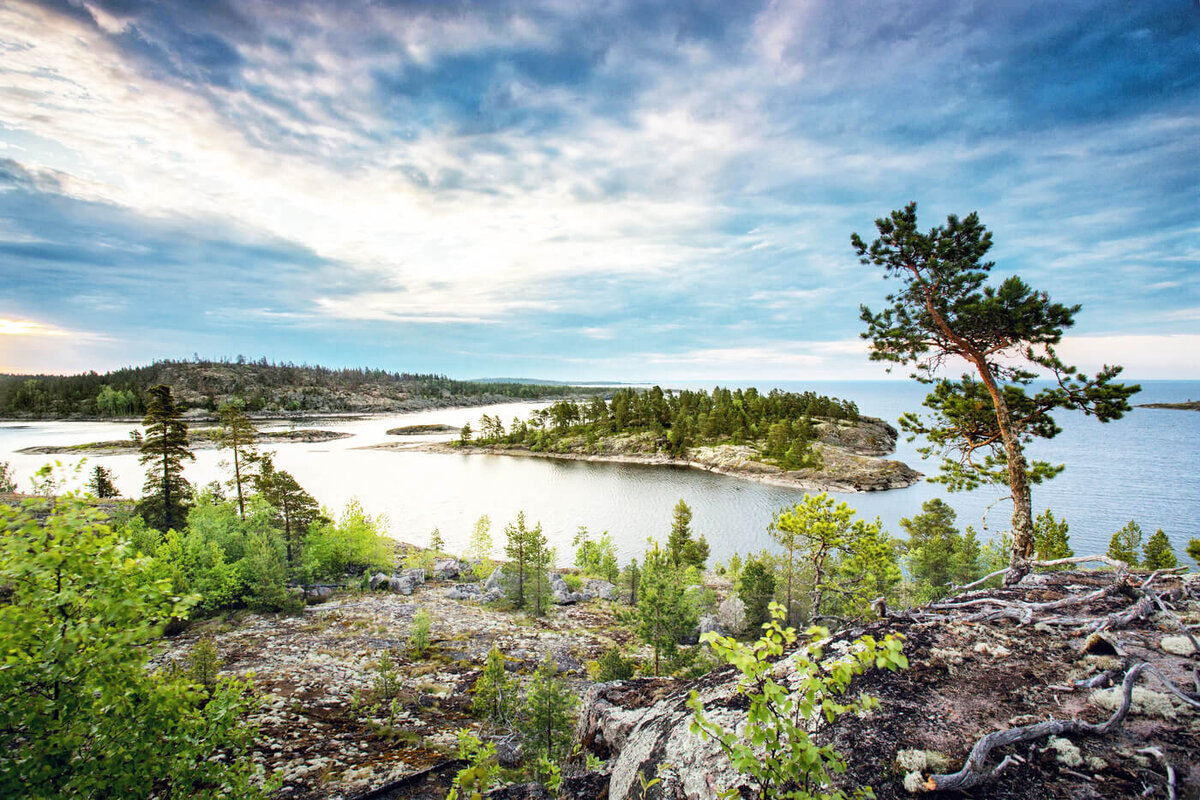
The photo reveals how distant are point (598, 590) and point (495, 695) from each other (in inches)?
1143

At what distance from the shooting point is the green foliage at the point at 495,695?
1545 cm

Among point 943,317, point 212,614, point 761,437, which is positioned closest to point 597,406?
point 761,437

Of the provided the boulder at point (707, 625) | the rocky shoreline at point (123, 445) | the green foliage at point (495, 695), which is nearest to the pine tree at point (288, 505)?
the green foliage at point (495, 695)

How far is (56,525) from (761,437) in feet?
409

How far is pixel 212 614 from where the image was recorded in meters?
26.0

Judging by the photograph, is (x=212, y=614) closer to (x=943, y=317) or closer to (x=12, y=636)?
(x=12, y=636)

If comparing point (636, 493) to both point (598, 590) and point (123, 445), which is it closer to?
point (598, 590)

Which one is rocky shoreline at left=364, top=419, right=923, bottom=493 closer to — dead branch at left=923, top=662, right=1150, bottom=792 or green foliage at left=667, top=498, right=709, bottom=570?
green foliage at left=667, top=498, right=709, bottom=570

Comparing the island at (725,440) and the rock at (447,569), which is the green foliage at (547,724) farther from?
the island at (725,440)

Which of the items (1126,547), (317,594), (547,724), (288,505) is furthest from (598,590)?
(1126,547)

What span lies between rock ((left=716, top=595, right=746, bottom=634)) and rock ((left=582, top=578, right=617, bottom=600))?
10.4 m

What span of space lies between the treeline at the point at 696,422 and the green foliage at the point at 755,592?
67.5 meters

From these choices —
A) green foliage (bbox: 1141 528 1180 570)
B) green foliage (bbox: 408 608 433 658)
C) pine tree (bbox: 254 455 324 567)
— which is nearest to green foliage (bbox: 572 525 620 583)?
green foliage (bbox: 408 608 433 658)

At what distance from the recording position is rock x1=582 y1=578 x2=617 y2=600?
140ft
